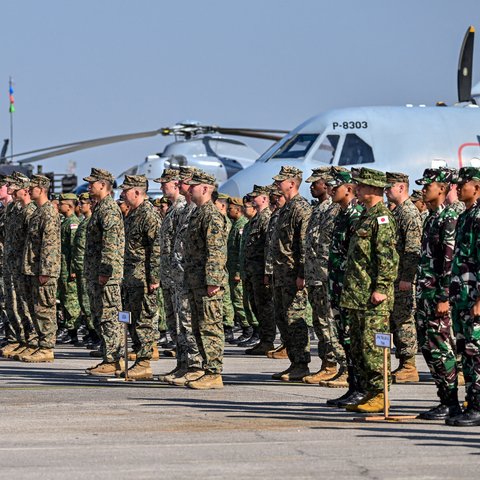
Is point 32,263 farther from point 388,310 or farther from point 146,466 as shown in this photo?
point 146,466

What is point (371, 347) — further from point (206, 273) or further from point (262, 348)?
Answer: point (262, 348)

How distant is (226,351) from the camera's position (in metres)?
18.0

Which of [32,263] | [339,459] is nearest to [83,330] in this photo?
[32,263]

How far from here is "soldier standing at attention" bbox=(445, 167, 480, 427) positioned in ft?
31.2

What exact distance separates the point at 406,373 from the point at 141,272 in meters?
2.80

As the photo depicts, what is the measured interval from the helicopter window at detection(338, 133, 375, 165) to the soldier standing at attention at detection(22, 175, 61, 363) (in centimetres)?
903

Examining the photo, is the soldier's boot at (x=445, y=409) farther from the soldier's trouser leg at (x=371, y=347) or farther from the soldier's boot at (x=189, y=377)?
the soldier's boot at (x=189, y=377)

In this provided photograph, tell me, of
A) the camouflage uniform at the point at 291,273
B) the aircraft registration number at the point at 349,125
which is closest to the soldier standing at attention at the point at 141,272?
the camouflage uniform at the point at 291,273

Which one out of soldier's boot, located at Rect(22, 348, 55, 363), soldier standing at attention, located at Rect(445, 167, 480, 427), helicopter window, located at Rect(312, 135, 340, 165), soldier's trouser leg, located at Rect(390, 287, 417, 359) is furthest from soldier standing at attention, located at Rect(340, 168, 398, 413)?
helicopter window, located at Rect(312, 135, 340, 165)

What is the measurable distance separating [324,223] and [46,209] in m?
3.89

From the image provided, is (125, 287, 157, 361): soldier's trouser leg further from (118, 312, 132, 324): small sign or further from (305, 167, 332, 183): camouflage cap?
(305, 167, 332, 183): camouflage cap

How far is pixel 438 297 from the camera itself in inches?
396

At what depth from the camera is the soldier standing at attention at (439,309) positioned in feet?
32.7

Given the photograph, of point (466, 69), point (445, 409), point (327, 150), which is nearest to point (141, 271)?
point (445, 409)
